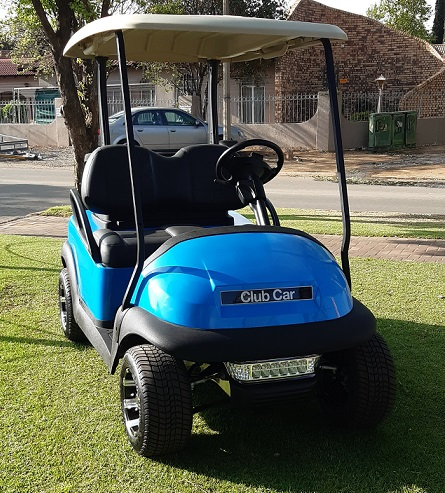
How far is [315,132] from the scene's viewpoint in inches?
845

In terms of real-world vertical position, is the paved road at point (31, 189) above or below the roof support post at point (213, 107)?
below

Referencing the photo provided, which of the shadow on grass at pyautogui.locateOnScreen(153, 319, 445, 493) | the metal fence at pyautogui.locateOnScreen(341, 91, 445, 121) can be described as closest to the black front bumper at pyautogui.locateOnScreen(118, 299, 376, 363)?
the shadow on grass at pyautogui.locateOnScreen(153, 319, 445, 493)

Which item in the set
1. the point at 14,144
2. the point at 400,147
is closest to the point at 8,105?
the point at 14,144

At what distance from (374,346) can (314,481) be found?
2.26ft

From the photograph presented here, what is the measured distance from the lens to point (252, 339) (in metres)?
2.58

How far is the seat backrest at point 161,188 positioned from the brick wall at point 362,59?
2225cm

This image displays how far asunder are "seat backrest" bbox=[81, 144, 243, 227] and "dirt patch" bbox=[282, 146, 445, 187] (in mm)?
11299

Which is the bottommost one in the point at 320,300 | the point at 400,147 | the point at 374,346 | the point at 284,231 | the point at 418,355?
the point at 400,147

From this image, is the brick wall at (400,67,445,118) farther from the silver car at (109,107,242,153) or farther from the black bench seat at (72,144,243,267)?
the black bench seat at (72,144,243,267)

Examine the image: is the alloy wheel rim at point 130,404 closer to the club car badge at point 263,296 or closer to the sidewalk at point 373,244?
the club car badge at point 263,296

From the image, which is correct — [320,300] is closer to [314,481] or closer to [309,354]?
[309,354]

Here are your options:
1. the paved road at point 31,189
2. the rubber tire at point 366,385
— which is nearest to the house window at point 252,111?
the paved road at point 31,189

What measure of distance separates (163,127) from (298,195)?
5886 millimetres

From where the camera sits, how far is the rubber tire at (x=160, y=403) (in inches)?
104
